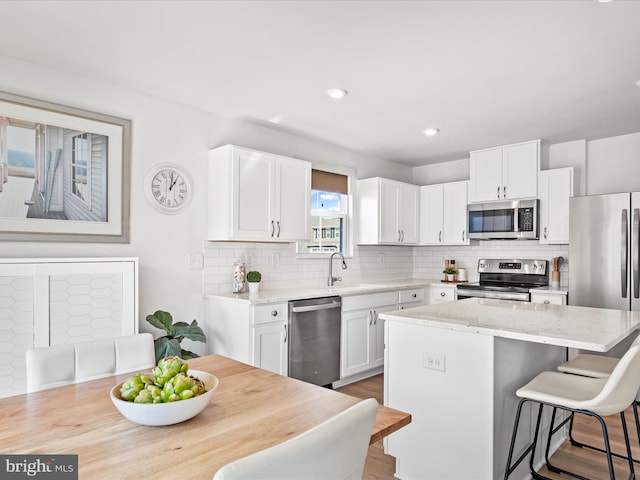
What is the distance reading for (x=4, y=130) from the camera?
8.47 ft

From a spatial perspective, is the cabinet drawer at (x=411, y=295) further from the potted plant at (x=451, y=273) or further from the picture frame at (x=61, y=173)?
the picture frame at (x=61, y=173)

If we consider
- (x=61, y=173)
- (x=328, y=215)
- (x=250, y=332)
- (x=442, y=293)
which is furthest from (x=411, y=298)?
(x=61, y=173)

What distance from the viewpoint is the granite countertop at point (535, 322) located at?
1.88m

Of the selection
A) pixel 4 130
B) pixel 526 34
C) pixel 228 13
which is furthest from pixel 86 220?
pixel 526 34

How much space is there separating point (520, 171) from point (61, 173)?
4.23 meters

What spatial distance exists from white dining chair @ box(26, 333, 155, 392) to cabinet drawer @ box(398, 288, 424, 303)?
3189 millimetres

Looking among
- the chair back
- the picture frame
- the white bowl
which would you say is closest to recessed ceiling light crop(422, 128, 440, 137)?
the picture frame

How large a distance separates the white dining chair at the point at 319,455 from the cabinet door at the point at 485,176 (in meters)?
4.30

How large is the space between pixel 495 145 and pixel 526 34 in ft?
8.31

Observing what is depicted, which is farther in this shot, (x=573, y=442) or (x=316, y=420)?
(x=573, y=442)

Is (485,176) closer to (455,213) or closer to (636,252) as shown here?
(455,213)

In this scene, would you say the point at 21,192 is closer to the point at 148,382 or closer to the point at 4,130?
the point at 4,130

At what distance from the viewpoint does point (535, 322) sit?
223cm

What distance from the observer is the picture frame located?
261 centimetres
